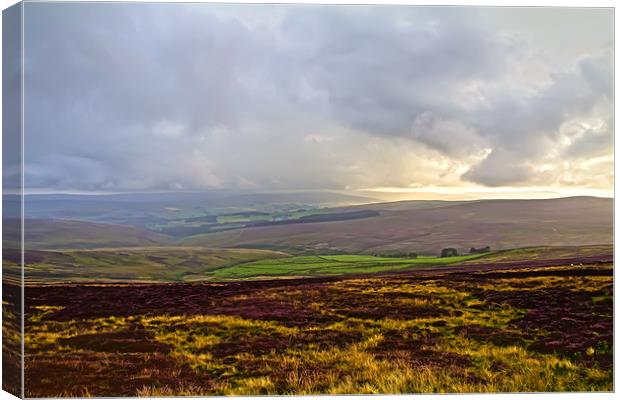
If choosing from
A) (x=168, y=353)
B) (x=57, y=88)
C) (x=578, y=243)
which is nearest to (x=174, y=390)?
(x=168, y=353)

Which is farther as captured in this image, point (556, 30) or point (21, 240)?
point (556, 30)

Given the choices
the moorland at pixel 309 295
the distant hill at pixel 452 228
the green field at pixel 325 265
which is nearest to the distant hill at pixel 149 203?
the moorland at pixel 309 295

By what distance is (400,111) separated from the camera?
1087 cm

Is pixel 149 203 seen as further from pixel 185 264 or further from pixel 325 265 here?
pixel 325 265

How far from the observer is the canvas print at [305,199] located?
33.9 feet

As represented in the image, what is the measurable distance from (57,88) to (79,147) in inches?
36.1

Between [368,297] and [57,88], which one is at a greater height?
[57,88]

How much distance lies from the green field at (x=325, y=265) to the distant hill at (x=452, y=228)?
14 cm

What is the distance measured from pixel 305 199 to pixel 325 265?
1.07 meters

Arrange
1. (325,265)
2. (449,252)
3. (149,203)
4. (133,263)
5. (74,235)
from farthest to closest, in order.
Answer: (449,252) → (325,265) → (149,203) → (133,263) → (74,235)

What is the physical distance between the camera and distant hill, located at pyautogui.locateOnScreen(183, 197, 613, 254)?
10.8 metres

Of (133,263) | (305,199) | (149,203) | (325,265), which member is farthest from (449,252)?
(133,263)

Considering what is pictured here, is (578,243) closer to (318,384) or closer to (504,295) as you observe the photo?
(504,295)

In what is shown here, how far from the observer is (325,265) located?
1080cm
